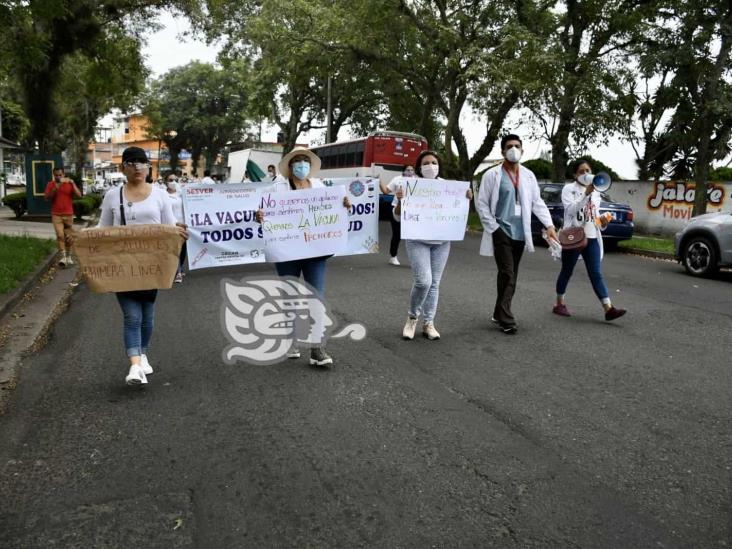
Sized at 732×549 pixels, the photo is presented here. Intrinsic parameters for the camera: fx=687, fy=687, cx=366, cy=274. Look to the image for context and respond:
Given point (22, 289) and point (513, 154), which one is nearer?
point (513, 154)

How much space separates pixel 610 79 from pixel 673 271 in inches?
340

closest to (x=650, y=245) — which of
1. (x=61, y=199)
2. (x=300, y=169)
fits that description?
(x=61, y=199)

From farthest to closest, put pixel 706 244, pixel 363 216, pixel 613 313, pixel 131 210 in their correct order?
pixel 706 244, pixel 363 216, pixel 613 313, pixel 131 210

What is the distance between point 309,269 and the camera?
19.0ft

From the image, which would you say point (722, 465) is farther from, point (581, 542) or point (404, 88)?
point (404, 88)

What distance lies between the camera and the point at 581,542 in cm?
297

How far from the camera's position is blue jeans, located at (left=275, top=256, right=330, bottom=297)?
5.79m

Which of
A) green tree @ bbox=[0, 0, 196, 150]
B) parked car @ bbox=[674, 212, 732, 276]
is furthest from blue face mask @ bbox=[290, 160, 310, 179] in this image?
green tree @ bbox=[0, 0, 196, 150]

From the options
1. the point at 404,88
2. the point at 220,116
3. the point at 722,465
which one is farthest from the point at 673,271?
the point at 220,116

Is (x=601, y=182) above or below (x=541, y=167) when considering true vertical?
below

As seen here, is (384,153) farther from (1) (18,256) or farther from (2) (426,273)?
(2) (426,273)

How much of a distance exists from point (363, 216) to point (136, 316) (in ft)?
13.3

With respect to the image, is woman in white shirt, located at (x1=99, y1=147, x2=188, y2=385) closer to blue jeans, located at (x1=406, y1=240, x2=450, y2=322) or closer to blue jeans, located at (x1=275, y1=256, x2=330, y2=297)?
blue jeans, located at (x1=275, y1=256, x2=330, y2=297)

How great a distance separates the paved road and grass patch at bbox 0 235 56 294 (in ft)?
9.50
